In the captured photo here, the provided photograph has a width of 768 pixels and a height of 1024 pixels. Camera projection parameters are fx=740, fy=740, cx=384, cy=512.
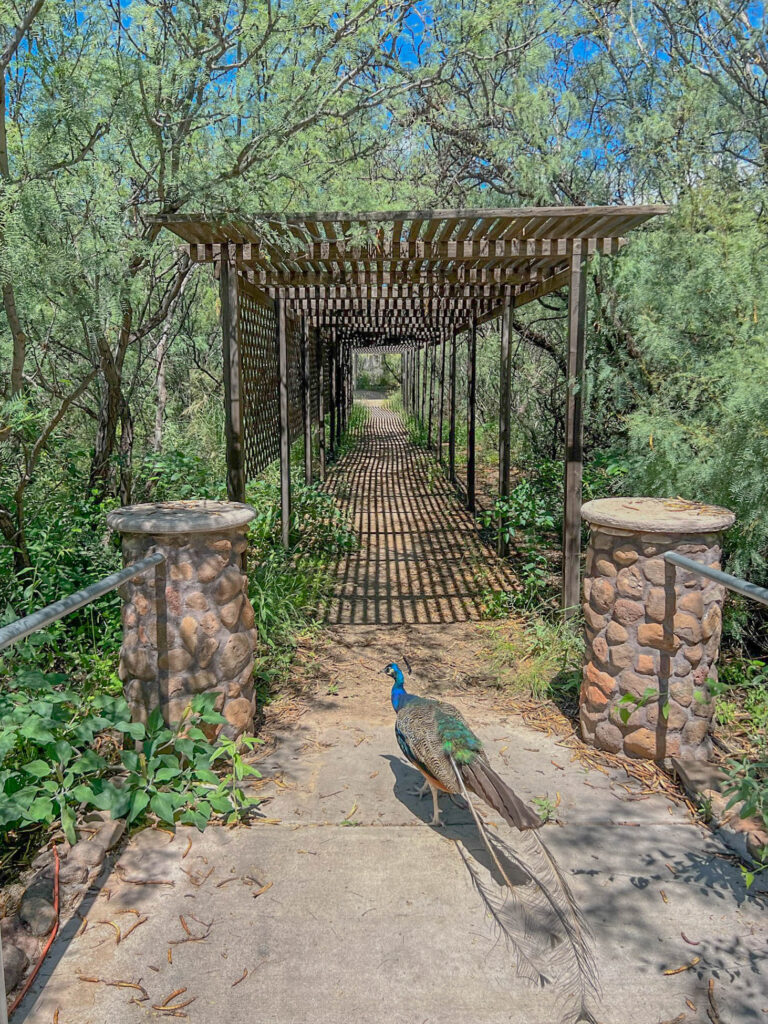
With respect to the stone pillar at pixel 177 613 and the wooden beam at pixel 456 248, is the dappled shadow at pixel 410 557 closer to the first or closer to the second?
the stone pillar at pixel 177 613

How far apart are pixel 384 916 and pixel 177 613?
4.77ft

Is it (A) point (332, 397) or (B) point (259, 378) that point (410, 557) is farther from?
(A) point (332, 397)

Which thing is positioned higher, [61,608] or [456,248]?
[456,248]

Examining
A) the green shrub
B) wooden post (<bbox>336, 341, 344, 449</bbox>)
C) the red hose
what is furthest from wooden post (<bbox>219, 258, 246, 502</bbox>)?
wooden post (<bbox>336, 341, 344, 449</bbox>)

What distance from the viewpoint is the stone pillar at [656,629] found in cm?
310

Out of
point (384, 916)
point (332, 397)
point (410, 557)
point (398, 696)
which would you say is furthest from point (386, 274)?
point (332, 397)

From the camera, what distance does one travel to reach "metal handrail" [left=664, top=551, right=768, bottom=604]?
2.23 metres

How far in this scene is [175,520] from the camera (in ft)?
10.1

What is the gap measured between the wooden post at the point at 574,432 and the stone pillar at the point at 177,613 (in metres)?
2.55

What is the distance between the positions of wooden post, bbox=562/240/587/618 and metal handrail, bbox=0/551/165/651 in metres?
2.89

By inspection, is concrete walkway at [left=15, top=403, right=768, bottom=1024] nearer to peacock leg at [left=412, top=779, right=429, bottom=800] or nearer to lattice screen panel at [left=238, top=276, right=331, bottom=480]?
peacock leg at [left=412, top=779, right=429, bottom=800]

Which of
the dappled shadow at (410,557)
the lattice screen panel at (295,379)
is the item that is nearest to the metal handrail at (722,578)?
the dappled shadow at (410,557)

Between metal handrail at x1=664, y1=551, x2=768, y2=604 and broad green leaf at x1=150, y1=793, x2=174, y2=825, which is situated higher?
metal handrail at x1=664, y1=551, x2=768, y2=604

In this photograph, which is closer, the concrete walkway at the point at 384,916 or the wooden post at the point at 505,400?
the concrete walkway at the point at 384,916
